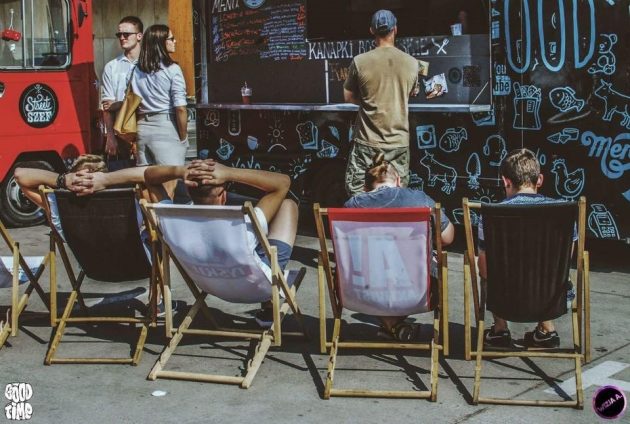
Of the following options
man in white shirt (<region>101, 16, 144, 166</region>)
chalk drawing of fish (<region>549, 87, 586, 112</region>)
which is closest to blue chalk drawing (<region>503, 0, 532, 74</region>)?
chalk drawing of fish (<region>549, 87, 586, 112</region>)

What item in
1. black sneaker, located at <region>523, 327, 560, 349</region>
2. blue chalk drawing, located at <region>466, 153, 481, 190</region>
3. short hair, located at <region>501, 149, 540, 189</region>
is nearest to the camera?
short hair, located at <region>501, 149, 540, 189</region>

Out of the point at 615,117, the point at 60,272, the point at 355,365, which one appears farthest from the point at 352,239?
the point at 60,272

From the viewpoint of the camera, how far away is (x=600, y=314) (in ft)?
21.3

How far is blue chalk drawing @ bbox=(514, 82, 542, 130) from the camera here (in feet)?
24.8

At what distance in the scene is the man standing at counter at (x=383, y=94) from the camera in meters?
7.33

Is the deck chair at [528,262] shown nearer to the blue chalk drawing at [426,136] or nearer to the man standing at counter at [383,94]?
the man standing at counter at [383,94]

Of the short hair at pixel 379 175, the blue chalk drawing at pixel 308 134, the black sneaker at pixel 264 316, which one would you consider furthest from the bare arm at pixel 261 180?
the blue chalk drawing at pixel 308 134

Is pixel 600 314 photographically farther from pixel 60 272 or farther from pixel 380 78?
pixel 60 272
